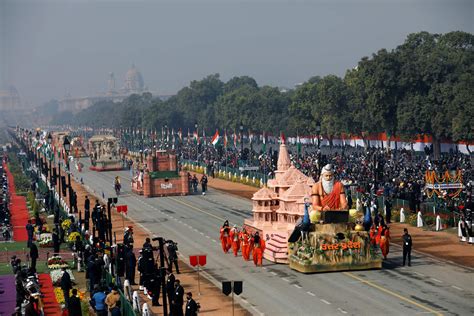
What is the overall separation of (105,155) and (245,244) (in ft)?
279

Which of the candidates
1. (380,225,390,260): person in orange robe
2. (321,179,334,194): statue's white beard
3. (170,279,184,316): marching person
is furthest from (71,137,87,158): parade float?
(170,279,184,316): marching person

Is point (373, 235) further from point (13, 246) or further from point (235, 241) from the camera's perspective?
point (13, 246)

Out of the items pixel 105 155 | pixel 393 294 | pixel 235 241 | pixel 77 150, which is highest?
pixel 105 155

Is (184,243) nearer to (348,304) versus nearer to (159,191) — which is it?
(348,304)

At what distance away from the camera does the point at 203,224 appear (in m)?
60.1

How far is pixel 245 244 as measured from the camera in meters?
44.3

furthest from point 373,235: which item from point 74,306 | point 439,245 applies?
point 74,306

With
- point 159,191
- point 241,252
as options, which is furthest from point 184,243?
point 159,191

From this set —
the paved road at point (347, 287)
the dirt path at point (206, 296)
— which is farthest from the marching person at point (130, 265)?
the paved road at point (347, 287)

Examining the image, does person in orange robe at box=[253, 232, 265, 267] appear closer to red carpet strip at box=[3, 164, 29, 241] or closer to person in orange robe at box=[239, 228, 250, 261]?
person in orange robe at box=[239, 228, 250, 261]

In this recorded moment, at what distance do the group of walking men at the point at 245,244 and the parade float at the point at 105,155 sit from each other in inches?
3044

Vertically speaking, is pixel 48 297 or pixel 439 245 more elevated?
pixel 439 245

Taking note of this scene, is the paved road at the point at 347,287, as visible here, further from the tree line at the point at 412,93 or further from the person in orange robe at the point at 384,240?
the tree line at the point at 412,93

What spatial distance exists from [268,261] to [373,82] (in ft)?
241
